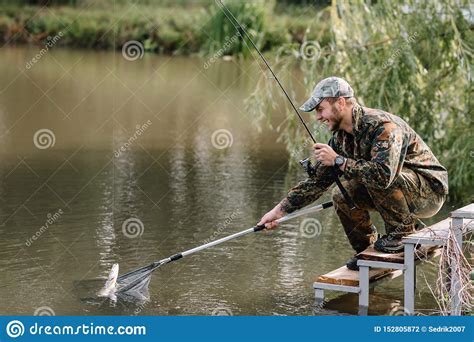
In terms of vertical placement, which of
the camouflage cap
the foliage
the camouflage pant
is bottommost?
the camouflage pant

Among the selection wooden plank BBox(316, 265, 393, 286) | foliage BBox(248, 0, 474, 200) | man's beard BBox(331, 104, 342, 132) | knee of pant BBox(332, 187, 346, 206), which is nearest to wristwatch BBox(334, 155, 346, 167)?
man's beard BBox(331, 104, 342, 132)

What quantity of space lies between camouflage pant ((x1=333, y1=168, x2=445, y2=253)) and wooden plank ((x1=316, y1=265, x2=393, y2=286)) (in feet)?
0.95

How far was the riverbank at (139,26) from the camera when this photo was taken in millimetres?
27500

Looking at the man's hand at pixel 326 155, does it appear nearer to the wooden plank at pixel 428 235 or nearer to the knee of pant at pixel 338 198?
the knee of pant at pixel 338 198

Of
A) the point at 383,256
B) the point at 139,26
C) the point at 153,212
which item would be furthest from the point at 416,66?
the point at 139,26

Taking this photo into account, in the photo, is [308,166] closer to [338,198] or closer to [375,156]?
[338,198]

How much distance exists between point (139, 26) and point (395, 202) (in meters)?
23.0

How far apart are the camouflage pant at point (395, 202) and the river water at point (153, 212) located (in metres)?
0.57

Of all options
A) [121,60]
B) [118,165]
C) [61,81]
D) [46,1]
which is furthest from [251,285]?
[46,1]

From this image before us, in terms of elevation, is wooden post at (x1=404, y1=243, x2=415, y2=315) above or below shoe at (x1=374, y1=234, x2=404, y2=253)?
below

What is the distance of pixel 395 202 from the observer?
6.30 metres

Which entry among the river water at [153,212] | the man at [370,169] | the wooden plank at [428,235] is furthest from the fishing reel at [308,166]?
the river water at [153,212]

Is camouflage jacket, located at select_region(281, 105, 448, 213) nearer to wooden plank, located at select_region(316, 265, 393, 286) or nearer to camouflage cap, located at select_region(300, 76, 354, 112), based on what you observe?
camouflage cap, located at select_region(300, 76, 354, 112)

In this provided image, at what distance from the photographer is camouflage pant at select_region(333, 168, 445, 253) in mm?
6293
